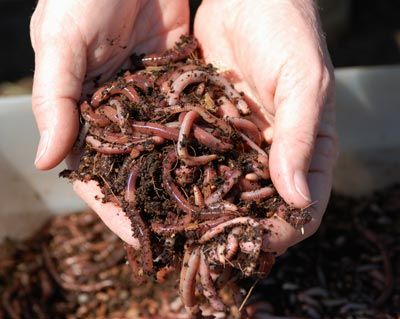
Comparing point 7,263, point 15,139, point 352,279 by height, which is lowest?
point 352,279

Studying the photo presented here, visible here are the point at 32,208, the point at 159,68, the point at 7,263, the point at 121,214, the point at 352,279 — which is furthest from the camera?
the point at 32,208

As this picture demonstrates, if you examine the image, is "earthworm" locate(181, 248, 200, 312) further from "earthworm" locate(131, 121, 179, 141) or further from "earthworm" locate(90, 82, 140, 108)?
"earthworm" locate(90, 82, 140, 108)

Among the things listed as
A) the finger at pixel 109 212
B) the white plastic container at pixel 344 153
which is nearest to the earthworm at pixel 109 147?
the finger at pixel 109 212

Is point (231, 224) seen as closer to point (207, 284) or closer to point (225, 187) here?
point (225, 187)

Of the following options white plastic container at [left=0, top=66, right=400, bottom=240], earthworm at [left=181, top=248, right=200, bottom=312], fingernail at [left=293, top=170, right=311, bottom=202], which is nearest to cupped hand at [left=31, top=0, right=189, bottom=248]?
earthworm at [left=181, top=248, right=200, bottom=312]

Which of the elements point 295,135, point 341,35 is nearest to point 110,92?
point 295,135

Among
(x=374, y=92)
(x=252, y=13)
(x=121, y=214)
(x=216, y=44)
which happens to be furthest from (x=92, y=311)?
(x=374, y=92)

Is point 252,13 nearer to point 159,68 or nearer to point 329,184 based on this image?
point 159,68

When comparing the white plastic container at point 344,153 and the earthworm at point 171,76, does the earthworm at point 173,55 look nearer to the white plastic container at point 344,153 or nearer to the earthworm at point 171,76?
the earthworm at point 171,76
